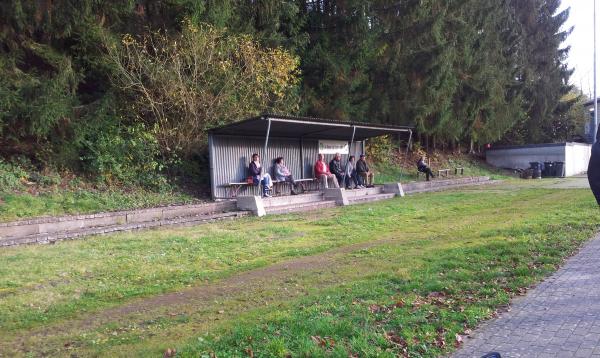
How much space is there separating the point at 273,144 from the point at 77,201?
23.4 ft

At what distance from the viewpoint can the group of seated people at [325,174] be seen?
15.8 m

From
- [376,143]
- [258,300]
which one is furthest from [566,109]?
[258,300]

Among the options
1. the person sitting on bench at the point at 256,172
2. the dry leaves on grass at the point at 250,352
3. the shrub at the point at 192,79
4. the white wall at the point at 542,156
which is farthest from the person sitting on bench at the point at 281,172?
the white wall at the point at 542,156

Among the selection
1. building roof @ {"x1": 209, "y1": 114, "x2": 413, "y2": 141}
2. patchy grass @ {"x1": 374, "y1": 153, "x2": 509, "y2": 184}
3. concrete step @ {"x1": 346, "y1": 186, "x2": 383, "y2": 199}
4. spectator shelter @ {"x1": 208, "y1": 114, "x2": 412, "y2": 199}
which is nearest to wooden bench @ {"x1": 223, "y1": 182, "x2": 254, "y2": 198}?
spectator shelter @ {"x1": 208, "y1": 114, "x2": 412, "y2": 199}

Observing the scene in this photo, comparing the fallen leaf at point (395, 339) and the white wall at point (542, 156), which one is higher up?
the white wall at point (542, 156)

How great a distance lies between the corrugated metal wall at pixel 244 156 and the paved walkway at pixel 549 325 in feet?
35.1

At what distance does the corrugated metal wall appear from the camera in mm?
15234

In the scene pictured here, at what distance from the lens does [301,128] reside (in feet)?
55.5

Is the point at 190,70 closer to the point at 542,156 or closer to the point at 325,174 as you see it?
the point at 325,174

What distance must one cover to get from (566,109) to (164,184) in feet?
127

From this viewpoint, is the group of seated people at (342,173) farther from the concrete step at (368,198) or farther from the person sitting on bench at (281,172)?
the person sitting on bench at (281,172)

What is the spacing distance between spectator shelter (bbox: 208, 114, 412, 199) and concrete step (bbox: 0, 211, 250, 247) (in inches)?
89.3

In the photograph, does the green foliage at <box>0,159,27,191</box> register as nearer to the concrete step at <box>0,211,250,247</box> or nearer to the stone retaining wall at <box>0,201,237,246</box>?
the stone retaining wall at <box>0,201,237,246</box>

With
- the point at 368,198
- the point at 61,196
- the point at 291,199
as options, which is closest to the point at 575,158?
the point at 368,198
